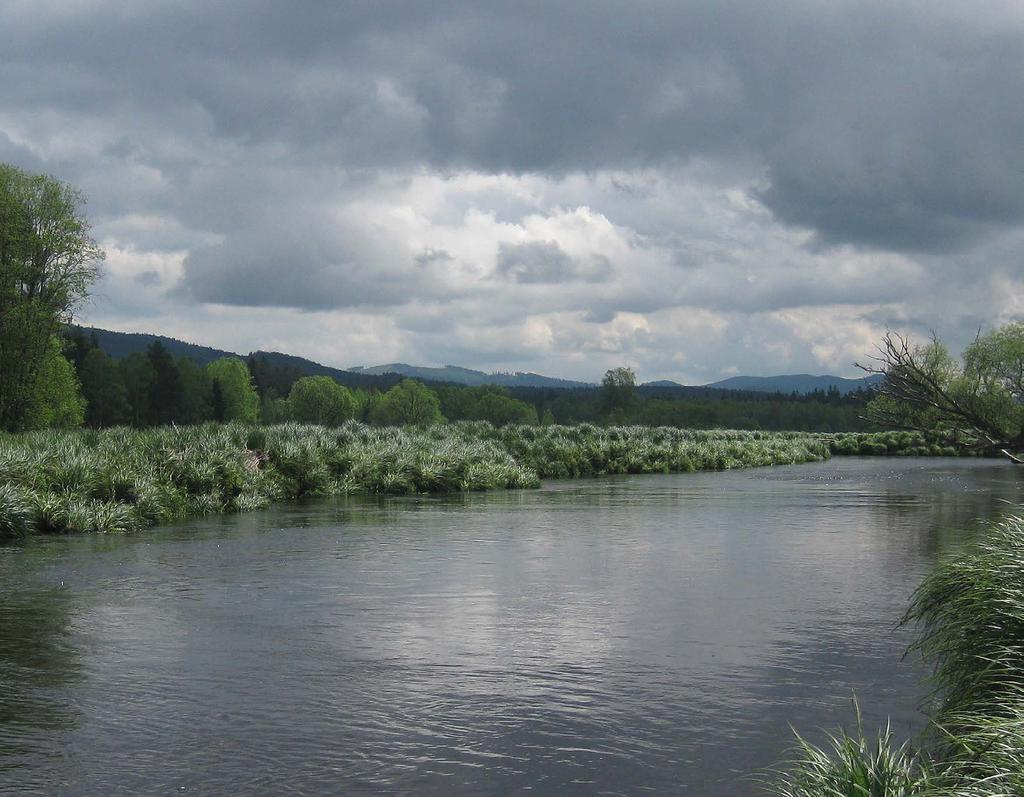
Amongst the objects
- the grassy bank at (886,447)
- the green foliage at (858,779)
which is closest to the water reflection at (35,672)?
the green foliage at (858,779)

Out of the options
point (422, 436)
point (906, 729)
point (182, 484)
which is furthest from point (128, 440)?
point (906, 729)

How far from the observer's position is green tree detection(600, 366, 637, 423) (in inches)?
6919

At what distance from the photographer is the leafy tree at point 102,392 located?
97438 millimetres

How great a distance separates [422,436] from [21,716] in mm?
24793

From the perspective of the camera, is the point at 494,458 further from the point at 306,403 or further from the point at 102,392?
the point at 306,403

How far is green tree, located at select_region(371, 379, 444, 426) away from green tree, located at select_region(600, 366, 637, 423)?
3110 cm

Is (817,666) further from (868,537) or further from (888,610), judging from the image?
(868,537)

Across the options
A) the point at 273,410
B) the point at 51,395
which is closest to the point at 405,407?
the point at 273,410

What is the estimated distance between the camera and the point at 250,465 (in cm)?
2200

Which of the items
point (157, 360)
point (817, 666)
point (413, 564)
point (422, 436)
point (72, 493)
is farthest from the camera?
point (157, 360)

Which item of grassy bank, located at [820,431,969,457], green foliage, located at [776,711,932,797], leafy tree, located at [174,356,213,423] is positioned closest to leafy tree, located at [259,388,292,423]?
leafy tree, located at [174,356,213,423]

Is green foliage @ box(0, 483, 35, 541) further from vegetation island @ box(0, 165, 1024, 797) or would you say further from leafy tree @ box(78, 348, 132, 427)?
leafy tree @ box(78, 348, 132, 427)

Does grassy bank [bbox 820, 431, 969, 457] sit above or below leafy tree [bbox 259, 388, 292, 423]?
below

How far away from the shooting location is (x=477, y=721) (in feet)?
20.8
